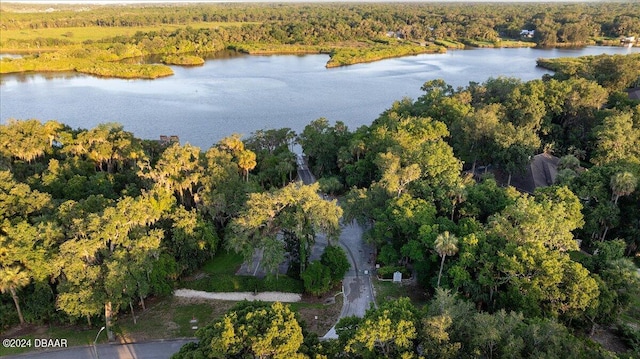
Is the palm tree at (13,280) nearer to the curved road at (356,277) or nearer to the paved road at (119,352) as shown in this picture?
the paved road at (119,352)

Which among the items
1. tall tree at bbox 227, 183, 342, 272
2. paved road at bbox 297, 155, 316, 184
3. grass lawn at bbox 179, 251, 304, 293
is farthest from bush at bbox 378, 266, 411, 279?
paved road at bbox 297, 155, 316, 184

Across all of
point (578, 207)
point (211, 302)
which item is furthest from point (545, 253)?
point (211, 302)

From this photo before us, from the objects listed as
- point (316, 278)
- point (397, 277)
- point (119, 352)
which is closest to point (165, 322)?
point (119, 352)

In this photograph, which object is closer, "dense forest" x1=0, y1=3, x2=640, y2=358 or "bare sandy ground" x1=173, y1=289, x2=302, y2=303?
"dense forest" x1=0, y1=3, x2=640, y2=358

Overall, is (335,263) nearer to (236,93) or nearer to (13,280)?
(13,280)

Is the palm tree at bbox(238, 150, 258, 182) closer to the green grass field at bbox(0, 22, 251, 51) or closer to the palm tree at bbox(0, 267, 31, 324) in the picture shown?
the palm tree at bbox(0, 267, 31, 324)

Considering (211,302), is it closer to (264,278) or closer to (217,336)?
(264,278)
